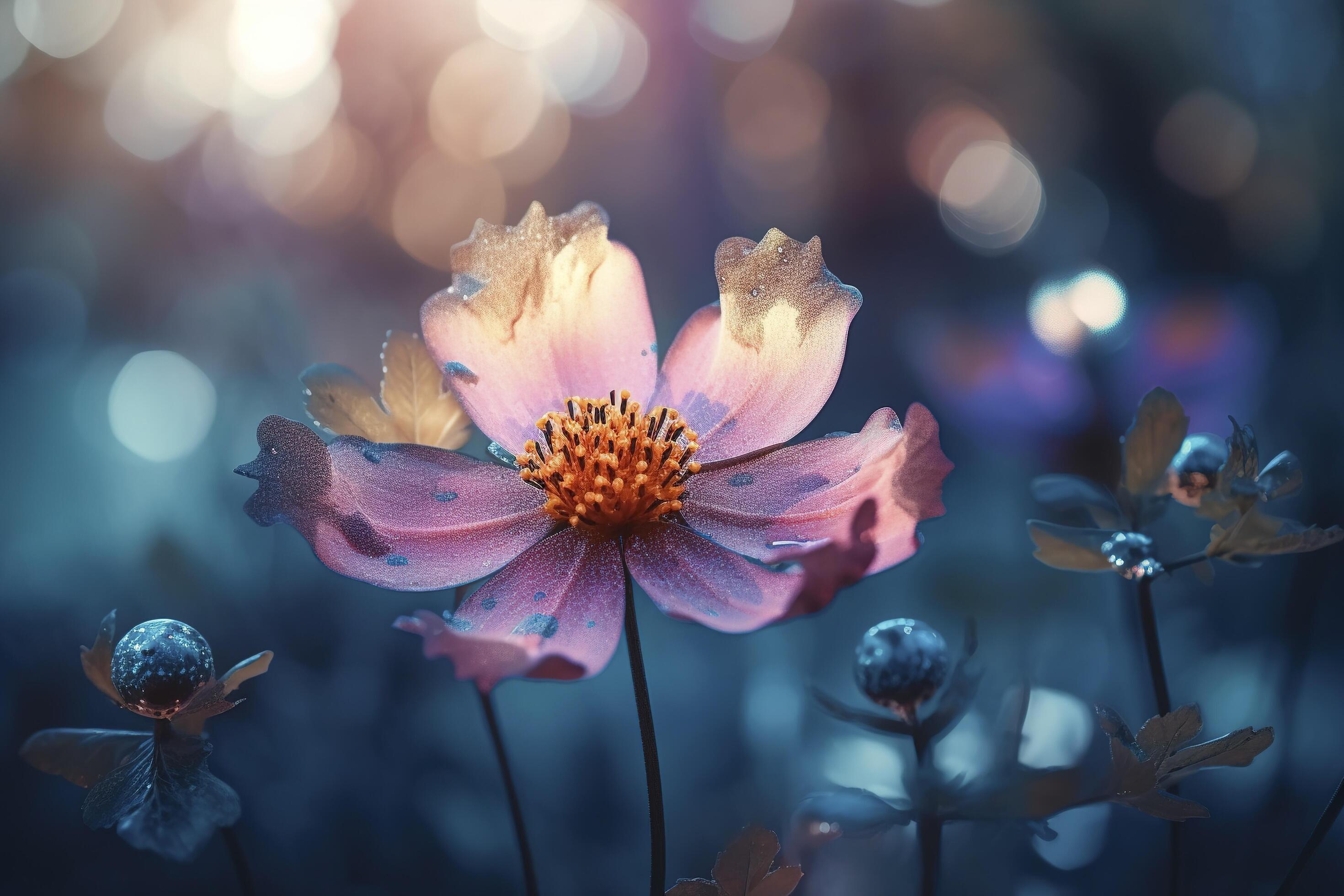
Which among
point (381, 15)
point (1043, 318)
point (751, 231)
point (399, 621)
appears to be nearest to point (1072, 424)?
point (1043, 318)

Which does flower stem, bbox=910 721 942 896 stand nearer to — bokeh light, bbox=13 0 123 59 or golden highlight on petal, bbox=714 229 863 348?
golden highlight on petal, bbox=714 229 863 348

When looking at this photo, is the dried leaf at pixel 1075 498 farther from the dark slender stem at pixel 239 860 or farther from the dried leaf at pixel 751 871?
the dark slender stem at pixel 239 860

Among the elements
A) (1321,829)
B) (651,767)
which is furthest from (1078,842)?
(651,767)

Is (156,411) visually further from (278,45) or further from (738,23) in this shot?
(738,23)

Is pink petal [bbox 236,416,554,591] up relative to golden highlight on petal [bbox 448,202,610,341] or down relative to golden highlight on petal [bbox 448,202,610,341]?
down

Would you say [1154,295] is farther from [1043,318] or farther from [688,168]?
[688,168]

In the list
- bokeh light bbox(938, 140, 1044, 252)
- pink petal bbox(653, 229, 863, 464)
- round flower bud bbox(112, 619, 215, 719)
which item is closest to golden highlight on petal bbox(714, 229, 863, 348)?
pink petal bbox(653, 229, 863, 464)

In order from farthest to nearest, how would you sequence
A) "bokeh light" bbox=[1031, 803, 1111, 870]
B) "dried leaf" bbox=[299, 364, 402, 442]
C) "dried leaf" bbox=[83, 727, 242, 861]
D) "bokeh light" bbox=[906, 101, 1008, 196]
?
"bokeh light" bbox=[906, 101, 1008, 196] < "bokeh light" bbox=[1031, 803, 1111, 870] < "dried leaf" bbox=[299, 364, 402, 442] < "dried leaf" bbox=[83, 727, 242, 861]
